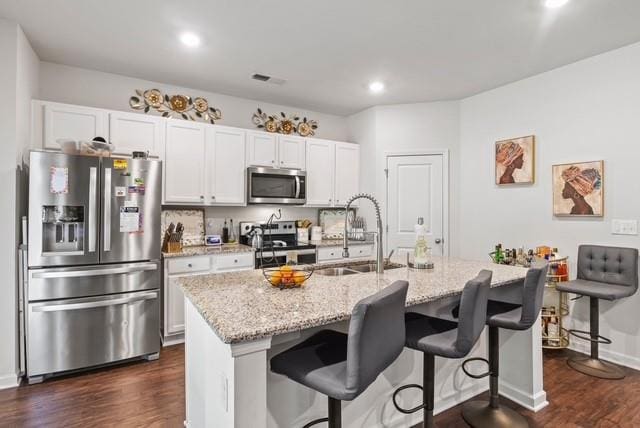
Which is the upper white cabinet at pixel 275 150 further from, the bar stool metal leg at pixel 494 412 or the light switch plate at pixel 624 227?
the light switch plate at pixel 624 227

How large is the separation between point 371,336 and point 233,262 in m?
2.67

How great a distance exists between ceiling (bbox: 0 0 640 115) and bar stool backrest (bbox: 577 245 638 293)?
1769 millimetres

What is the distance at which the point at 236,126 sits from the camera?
4375 mm

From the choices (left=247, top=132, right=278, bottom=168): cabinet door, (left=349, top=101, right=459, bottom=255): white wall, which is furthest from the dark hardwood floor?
(left=247, top=132, right=278, bottom=168): cabinet door

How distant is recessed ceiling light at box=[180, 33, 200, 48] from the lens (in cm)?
282

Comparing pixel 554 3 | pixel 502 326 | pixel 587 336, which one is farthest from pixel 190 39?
pixel 587 336

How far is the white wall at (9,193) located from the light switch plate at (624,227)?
4.94 metres

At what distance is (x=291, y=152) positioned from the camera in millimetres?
4402

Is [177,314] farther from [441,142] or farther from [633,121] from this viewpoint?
[633,121]

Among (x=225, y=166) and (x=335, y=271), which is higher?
(x=225, y=166)

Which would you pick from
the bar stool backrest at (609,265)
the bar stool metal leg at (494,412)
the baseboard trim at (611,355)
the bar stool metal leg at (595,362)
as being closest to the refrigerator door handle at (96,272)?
the bar stool metal leg at (494,412)

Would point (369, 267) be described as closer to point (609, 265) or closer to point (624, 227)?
point (609, 265)

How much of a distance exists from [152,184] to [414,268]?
231 cm

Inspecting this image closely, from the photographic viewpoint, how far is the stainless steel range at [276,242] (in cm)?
388
